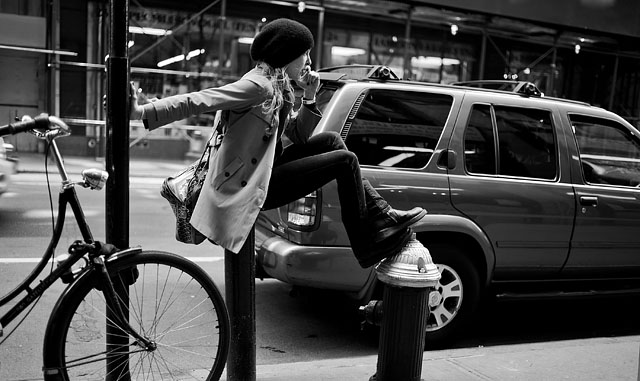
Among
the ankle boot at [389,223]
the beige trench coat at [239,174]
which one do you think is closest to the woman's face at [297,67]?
the beige trench coat at [239,174]

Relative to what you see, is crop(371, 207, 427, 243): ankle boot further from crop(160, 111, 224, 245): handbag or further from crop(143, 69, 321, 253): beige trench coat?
crop(160, 111, 224, 245): handbag

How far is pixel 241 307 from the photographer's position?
3463mm

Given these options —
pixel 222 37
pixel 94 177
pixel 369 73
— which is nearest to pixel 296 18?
pixel 222 37

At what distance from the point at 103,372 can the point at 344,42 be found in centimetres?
1691

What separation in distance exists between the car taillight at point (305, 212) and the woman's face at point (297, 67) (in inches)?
54.2

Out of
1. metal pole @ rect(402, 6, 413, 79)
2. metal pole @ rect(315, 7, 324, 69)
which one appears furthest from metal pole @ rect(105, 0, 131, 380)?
metal pole @ rect(402, 6, 413, 79)

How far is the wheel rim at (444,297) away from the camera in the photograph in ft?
16.3

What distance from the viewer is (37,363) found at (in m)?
4.41

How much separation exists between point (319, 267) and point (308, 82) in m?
1.61

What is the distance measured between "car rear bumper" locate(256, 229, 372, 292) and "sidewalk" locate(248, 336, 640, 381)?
535mm

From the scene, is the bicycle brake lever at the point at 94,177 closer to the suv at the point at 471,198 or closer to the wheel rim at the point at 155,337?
the wheel rim at the point at 155,337

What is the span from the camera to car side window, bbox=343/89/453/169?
4.92m

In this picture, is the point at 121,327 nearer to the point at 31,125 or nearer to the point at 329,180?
the point at 31,125

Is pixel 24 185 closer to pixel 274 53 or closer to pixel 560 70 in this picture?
pixel 274 53
